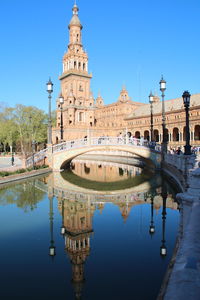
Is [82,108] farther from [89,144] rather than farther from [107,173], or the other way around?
[107,173]

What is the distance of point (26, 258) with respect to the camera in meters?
8.20

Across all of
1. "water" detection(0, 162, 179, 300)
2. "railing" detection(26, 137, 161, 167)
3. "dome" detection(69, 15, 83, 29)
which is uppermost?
"dome" detection(69, 15, 83, 29)

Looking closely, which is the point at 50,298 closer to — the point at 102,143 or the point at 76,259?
the point at 76,259

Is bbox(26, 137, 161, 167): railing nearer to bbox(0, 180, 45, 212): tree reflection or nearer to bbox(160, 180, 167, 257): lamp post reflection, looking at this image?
bbox(0, 180, 45, 212): tree reflection

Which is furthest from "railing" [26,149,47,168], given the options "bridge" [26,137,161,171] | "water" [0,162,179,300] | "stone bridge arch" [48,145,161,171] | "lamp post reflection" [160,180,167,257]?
"lamp post reflection" [160,180,167,257]

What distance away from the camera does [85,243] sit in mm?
9461

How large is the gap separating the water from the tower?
5350 cm

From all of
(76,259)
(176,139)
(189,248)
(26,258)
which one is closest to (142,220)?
(76,259)

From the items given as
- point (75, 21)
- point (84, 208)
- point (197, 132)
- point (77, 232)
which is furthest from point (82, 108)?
point (77, 232)

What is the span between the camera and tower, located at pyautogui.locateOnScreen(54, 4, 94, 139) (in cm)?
6969

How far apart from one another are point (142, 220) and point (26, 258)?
19.2ft

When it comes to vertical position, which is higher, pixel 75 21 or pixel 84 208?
pixel 75 21

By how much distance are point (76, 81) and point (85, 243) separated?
65070 mm

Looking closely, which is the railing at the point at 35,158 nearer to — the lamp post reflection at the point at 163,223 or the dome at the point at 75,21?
the lamp post reflection at the point at 163,223
